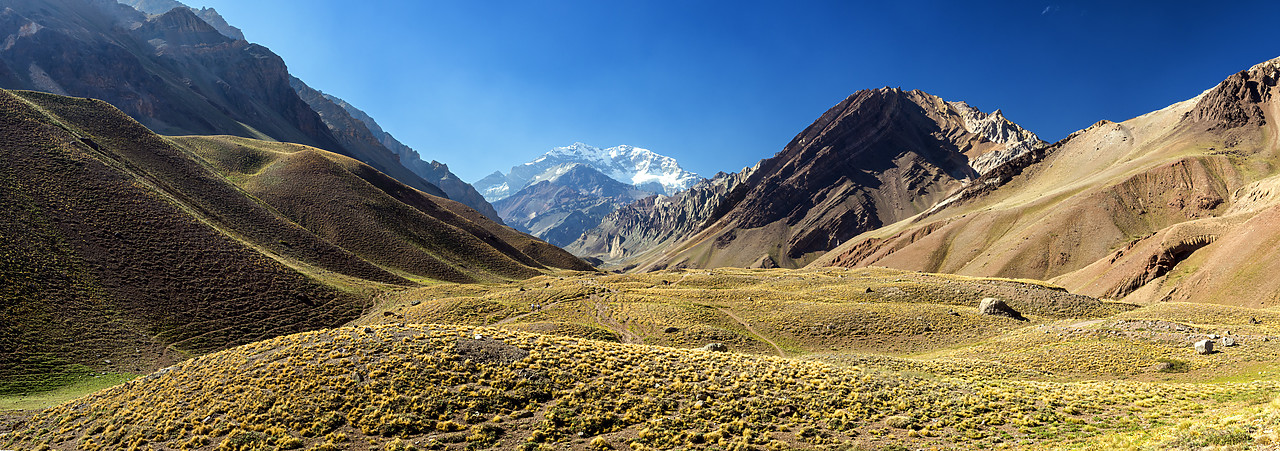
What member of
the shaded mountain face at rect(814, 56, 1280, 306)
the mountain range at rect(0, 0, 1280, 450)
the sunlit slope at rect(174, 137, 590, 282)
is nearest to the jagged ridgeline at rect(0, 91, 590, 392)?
the mountain range at rect(0, 0, 1280, 450)

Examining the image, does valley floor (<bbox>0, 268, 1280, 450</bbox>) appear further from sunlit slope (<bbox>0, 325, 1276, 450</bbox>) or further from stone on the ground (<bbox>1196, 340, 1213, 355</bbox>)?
stone on the ground (<bbox>1196, 340, 1213, 355</bbox>)

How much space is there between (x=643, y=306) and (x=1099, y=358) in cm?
4093

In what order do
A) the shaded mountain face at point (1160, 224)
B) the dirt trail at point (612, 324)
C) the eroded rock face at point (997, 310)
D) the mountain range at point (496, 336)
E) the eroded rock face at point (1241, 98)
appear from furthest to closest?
the eroded rock face at point (1241, 98) → the shaded mountain face at point (1160, 224) → the eroded rock face at point (997, 310) → the dirt trail at point (612, 324) → the mountain range at point (496, 336)

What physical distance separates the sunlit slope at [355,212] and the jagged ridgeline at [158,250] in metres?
0.48

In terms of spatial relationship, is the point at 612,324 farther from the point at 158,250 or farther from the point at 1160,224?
the point at 1160,224

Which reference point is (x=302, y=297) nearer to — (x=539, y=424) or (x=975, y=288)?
(x=539, y=424)

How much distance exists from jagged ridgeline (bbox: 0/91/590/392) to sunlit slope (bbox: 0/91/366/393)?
0.61ft

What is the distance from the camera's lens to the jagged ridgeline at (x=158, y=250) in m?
43.2

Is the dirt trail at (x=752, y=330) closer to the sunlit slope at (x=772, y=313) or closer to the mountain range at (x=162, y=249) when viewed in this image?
the sunlit slope at (x=772, y=313)

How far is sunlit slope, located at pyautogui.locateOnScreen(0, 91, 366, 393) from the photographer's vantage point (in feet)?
136

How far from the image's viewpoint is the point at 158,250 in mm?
58656

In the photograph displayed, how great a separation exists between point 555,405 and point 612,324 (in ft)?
104

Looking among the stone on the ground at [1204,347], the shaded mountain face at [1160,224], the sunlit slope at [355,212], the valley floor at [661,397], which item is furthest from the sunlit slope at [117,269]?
the shaded mountain face at [1160,224]

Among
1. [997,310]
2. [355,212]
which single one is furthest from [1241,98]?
[355,212]
